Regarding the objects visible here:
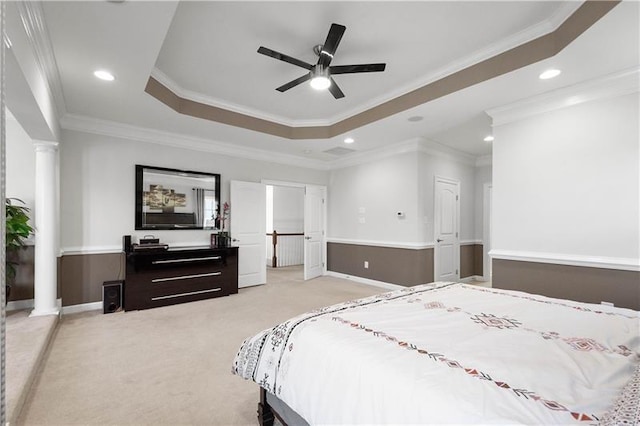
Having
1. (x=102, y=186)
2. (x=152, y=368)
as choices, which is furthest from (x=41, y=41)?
(x=152, y=368)

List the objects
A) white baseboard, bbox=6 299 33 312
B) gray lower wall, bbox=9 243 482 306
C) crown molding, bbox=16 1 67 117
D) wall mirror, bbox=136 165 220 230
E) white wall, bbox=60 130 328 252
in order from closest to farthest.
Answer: crown molding, bbox=16 1 67 117
white baseboard, bbox=6 299 33 312
gray lower wall, bbox=9 243 482 306
white wall, bbox=60 130 328 252
wall mirror, bbox=136 165 220 230

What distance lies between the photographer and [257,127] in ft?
14.6

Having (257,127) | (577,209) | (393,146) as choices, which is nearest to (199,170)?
(257,127)

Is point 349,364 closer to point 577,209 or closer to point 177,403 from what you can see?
point 177,403

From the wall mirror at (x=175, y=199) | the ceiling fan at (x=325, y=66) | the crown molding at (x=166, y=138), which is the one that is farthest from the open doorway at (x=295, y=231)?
the ceiling fan at (x=325, y=66)

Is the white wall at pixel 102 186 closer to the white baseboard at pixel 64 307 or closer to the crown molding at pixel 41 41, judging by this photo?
the white baseboard at pixel 64 307

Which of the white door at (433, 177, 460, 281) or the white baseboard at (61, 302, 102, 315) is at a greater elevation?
the white door at (433, 177, 460, 281)

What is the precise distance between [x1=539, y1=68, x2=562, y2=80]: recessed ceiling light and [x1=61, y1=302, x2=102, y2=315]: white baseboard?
229 inches

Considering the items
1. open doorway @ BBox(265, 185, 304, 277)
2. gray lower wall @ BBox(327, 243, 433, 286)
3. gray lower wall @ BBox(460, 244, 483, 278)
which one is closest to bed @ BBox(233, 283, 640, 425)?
gray lower wall @ BBox(327, 243, 433, 286)

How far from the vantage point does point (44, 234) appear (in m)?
3.36

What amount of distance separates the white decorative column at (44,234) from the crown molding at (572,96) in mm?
5248

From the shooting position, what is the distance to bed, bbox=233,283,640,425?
0.88m

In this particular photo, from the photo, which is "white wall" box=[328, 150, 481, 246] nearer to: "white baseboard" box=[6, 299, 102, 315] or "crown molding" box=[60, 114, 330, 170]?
"crown molding" box=[60, 114, 330, 170]

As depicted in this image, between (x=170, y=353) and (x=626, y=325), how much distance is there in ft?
10.6
